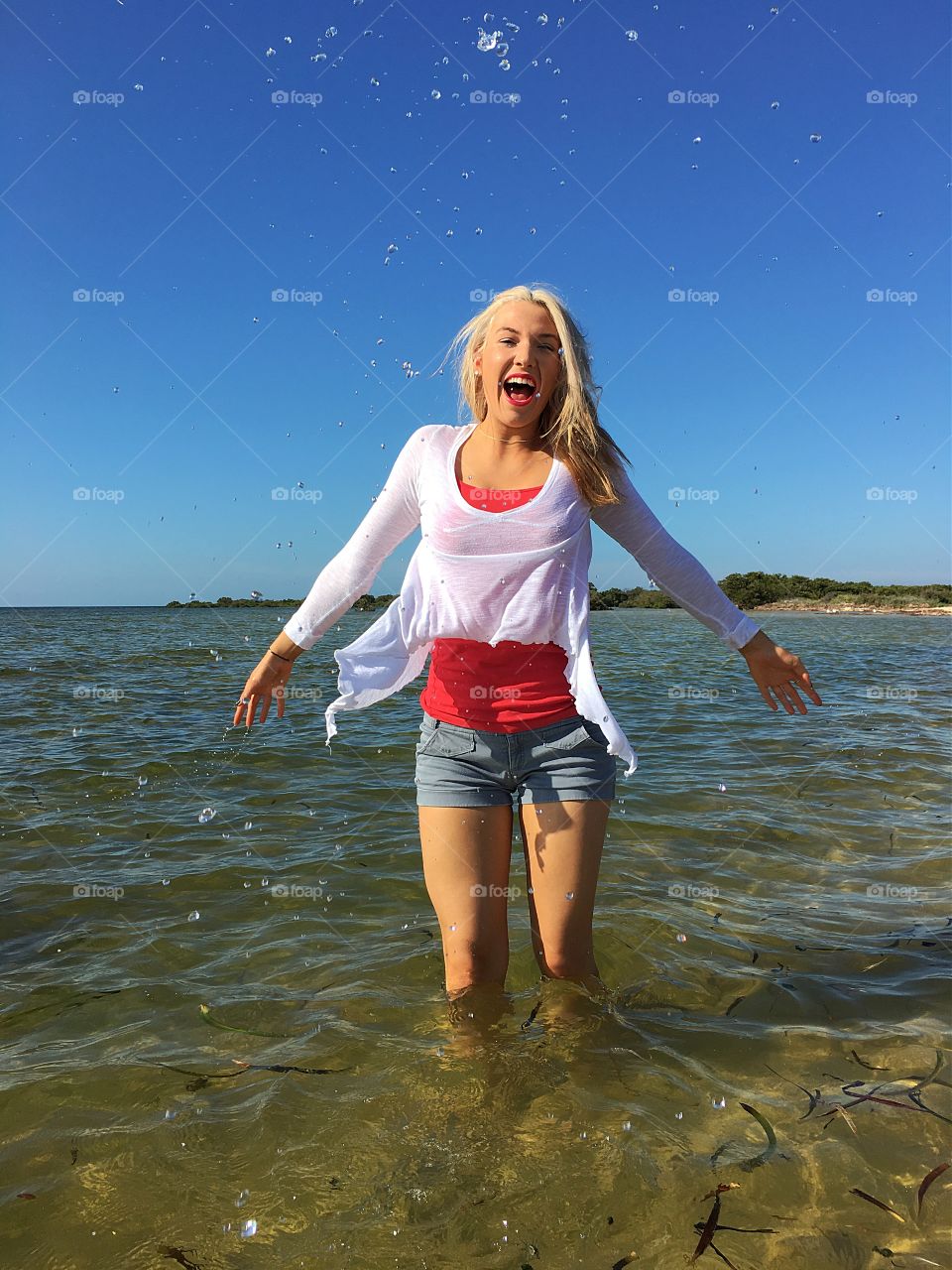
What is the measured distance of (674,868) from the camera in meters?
5.82

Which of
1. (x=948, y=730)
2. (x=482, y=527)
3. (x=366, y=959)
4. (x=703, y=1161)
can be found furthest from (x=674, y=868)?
(x=948, y=730)

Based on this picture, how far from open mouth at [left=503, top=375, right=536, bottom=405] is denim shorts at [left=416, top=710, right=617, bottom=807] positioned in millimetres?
1206

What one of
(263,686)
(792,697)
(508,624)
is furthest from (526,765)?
(792,697)

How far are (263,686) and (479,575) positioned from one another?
1002mm

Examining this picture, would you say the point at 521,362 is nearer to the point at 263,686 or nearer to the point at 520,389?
the point at 520,389

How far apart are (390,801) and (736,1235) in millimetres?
5318

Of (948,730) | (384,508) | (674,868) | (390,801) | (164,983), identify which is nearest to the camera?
(384,508)

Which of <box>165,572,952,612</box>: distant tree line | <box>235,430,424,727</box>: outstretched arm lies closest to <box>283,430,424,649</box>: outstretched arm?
<box>235,430,424,727</box>: outstretched arm

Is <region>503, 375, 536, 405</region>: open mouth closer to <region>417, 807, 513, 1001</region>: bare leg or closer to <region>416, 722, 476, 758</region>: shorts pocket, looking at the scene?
<region>416, 722, 476, 758</region>: shorts pocket

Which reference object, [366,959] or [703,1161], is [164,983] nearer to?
[366,959]

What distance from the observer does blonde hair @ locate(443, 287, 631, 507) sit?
3.07m

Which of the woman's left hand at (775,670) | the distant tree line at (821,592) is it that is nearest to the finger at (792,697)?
the woman's left hand at (775,670)

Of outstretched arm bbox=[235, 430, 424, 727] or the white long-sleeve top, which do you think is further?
outstretched arm bbox=[235, 430, 424, 727]

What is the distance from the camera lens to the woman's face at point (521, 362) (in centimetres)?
312
